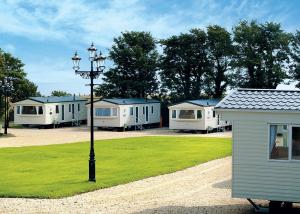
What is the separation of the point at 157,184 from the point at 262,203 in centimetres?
455

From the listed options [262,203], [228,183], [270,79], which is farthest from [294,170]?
[270,79]

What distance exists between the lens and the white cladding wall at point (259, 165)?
14.4m

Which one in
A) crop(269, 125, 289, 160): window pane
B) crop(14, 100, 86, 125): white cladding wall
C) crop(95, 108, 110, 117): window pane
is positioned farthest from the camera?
crop(14, 100, 86, 125): white cladding wall

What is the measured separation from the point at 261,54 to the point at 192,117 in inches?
602

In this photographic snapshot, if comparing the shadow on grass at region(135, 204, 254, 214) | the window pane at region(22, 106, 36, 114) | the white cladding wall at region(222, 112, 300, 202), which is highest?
the window pane at region(22, 106, 36, 114)

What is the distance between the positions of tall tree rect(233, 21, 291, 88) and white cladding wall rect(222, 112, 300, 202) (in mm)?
42558

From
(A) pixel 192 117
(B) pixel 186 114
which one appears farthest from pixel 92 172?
(B) pixel 186 114

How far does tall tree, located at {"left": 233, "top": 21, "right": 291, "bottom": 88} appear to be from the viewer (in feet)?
187

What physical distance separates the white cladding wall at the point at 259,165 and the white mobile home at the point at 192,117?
3160 cm

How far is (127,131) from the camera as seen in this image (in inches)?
1897

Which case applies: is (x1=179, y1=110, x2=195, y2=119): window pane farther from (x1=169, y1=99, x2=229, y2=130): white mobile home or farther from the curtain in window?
the curtain in window

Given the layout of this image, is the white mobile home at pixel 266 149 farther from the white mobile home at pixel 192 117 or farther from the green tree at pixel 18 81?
the green tree at pixel 18 81

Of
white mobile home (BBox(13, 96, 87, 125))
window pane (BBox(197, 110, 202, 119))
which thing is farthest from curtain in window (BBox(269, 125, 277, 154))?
white mobile home (BBox(13, 96, 87, 125))

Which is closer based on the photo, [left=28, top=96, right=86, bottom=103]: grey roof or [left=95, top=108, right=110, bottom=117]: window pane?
[left=95, top=108, right=110, bottom=117]: window pane
